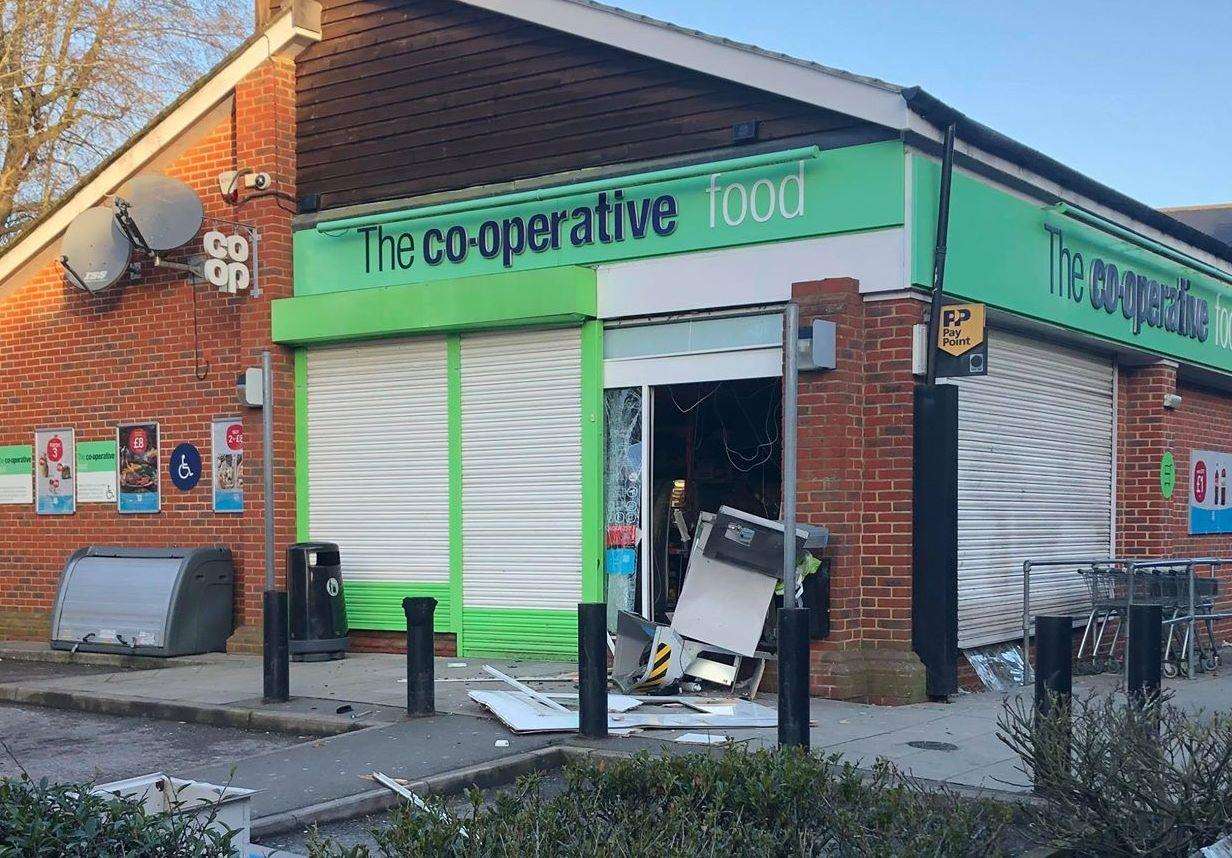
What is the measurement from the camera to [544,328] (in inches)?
483

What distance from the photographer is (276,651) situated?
405 inches

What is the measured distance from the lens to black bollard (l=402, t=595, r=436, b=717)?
30.9 feet

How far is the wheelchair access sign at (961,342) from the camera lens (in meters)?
10.1

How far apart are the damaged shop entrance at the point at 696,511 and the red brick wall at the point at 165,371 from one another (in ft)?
13.3

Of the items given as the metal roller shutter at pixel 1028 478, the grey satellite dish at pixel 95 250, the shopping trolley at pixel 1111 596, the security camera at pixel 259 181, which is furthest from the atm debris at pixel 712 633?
the grey satellite dish at pixel 95 250

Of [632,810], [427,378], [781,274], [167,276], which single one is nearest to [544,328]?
[427,378]

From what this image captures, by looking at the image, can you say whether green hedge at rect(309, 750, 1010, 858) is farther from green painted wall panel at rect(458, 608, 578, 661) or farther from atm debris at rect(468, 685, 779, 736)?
green painted wall panel at rect(458, 608, 578, 661)

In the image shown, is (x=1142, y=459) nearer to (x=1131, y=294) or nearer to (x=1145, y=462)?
(x=1145, y=462)

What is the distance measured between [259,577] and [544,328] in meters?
4.22

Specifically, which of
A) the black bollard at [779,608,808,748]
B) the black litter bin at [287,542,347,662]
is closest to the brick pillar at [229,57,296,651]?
the black litter bin at [287,542,347,662]

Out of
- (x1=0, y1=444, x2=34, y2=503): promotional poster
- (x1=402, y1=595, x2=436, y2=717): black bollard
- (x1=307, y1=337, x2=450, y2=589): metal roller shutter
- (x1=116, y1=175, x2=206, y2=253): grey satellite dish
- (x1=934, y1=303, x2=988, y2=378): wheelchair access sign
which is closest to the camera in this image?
(x1=402, y1=595, x2=436, y2=717): black bollard

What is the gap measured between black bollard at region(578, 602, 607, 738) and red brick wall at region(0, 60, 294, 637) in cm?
603

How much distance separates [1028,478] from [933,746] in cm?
470

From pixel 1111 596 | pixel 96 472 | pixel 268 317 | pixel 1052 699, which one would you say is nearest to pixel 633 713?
pixel 1052 699
